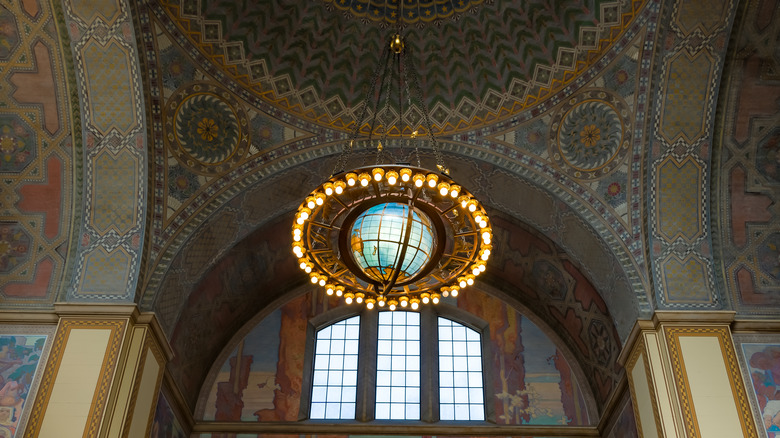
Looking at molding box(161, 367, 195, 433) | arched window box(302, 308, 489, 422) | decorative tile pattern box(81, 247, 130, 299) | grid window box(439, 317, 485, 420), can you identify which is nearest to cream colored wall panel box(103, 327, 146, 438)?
decorative tile pattern box(81, 247, 130, 299)

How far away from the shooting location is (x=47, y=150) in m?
10.0

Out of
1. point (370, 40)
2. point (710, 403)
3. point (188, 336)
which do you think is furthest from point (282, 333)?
point (710, 403)

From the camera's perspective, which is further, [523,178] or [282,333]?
[282,333]

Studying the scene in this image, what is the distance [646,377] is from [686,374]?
1.59ft

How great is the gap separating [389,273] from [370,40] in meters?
4.45

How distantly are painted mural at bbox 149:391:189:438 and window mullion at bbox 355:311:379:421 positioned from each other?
2682mm

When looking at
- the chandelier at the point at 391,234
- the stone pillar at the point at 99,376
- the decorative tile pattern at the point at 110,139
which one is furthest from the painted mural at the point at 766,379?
the decorative tile pattern at the point at 110,139

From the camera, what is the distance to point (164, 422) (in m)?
10.2

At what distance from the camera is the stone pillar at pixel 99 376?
8.51 meters

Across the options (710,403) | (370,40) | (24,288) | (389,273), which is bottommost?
(710,403)

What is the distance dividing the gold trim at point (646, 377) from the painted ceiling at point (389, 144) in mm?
431

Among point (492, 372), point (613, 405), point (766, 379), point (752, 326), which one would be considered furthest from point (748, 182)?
point (492, 372)

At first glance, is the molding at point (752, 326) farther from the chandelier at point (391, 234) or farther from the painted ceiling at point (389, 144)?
the chandelier at point (391, 234)

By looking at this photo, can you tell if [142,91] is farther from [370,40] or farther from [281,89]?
[370,40]
